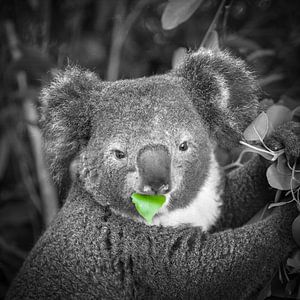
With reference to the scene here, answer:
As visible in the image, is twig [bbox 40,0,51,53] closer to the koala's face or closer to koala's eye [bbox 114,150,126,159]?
the koala's face

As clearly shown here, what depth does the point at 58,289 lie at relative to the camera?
99.5 inches

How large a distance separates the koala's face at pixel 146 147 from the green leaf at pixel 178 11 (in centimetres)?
54

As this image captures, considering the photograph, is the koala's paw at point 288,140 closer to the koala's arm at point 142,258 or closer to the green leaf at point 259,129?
the green leaf at point 259,129

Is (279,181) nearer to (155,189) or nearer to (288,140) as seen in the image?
(288,140)

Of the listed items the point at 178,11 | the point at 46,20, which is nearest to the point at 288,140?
the point at 178,11

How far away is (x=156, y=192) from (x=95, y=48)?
138 inches

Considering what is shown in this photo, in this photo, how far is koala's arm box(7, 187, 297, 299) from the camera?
88.3 inches

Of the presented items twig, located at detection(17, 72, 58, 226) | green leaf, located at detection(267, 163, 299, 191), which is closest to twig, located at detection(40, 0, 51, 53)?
twig, located at detection(17, 72, 58, 226)

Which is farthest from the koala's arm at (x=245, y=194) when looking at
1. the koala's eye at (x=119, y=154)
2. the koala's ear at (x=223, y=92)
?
the koala's eye at (x=119, y=154)

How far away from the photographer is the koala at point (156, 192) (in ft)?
7.42

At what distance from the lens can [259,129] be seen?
2.22 meters

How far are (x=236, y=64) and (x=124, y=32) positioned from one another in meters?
2.13

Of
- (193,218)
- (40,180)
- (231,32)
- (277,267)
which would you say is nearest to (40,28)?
(40,180)

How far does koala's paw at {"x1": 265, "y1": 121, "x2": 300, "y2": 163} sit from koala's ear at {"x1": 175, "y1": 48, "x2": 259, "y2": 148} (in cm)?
22
